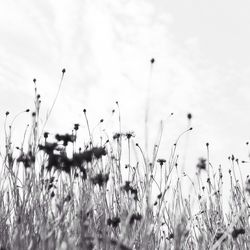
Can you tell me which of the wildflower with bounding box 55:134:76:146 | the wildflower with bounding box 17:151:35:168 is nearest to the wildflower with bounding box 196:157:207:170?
the wildflower with bounding box 55:134:76:146

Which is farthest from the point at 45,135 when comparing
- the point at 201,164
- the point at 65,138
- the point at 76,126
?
the point at 201,164

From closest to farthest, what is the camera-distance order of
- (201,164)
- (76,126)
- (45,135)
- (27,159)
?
(201,164), (27,159), (45,135), (76,126)

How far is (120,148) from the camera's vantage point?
12.0 feet

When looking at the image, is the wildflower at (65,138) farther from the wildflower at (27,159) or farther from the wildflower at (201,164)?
the wildflower at (201,164)

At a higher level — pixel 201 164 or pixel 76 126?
pixel 76 126

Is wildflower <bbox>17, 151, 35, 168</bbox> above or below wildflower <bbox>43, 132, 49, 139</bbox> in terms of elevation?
below

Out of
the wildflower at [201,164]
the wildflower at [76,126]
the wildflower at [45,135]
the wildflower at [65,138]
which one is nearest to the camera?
the wildflower at [201,164]

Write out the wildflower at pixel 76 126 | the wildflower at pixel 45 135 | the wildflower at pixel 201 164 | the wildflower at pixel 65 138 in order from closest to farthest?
the wildflower at pixel 201 164, the wildflower at pixel 65 138, the wildflower at pixel 45 135, the wildflower at pixel 76 126

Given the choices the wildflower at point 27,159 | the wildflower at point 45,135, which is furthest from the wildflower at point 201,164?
the wildflower at point 45,135

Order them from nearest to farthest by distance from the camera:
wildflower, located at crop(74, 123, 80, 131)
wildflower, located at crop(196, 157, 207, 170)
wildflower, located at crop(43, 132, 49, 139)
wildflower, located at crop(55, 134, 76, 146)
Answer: wildflower, located at crop(196, 157, 207, 170), wildflower, located at crop(55, 134, 76, 146), wildflower, located at crop(43, 132, 49, 139), wildflower, located at crop(74, 123, 80, 131)

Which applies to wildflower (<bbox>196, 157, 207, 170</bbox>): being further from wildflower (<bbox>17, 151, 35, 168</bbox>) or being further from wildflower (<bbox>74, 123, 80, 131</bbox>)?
wildflower (<bbox>74, 123, 80, 131</bbox>)

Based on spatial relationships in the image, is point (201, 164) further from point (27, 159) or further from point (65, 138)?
point (27, 159)

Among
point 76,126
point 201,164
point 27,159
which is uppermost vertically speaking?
point 76,126

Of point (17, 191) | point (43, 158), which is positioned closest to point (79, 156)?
point (43, 158)
